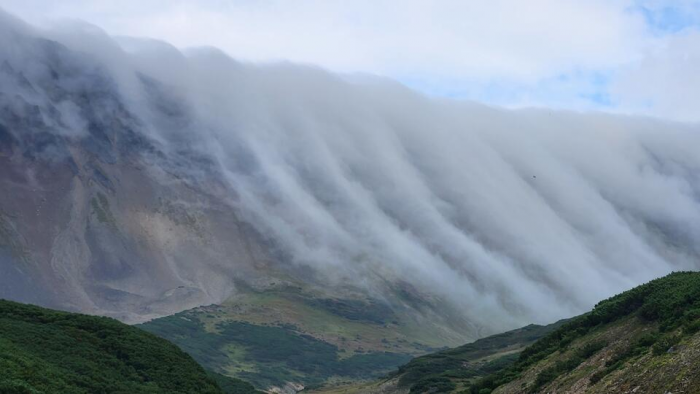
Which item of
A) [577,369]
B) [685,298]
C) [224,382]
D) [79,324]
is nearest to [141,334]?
[79,324]

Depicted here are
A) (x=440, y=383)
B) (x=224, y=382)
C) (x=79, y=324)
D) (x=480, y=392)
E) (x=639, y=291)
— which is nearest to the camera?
(x=639, y=291)

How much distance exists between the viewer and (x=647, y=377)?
39.0 m

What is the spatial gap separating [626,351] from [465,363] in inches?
2818

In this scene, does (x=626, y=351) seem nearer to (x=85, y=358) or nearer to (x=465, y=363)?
(x=85, y=358)

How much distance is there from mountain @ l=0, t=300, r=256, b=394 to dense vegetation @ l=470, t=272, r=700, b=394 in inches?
1101

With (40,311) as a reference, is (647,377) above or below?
below

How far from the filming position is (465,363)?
116 metres

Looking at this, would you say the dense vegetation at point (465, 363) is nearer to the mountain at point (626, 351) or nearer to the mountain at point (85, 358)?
the mountain at point (626, 351)

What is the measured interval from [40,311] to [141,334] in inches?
406

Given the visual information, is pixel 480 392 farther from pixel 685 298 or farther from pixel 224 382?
pixel 224 382

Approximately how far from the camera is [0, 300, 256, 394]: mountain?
5459cm

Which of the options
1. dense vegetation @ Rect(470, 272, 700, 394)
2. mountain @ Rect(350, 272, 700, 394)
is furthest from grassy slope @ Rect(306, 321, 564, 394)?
mountain @ Rect(350, 272, 700, 394)

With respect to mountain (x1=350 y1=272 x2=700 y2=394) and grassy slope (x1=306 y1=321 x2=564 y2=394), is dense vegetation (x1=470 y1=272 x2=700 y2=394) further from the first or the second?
grassy slope (x1=306 y1=321 x2=564 y2=394)

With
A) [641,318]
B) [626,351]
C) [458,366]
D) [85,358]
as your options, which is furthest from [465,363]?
[626,351]
